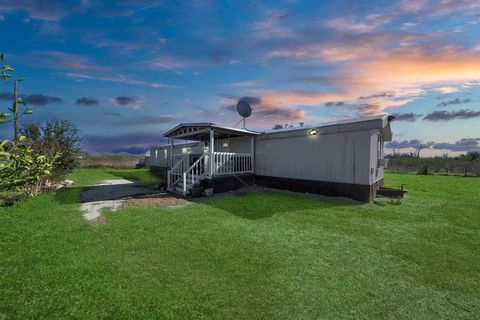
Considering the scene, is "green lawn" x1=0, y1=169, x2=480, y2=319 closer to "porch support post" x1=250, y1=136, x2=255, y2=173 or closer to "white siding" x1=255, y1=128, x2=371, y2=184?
"white siding" x1=255, y1=128, x2=371, y2=184

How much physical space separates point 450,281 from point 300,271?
2465 mm

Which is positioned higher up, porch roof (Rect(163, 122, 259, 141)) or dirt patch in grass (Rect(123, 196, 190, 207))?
porch roof (Rect(163, 122, 259, 141))

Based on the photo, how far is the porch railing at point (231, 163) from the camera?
13.4 meters

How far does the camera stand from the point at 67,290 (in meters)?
3.71

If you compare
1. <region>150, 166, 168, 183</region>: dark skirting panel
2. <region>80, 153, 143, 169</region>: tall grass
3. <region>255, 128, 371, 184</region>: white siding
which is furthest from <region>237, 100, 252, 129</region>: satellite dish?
<region>80, 153, 143, 169</region>: tall grass

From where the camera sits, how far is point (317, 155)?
1200cm

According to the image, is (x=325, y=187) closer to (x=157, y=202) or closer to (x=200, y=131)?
(x=200, y=131)

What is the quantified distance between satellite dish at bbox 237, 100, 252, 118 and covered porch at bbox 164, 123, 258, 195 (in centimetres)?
151

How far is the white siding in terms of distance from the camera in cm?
1056

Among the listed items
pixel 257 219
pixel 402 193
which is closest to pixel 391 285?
pixel 257 219

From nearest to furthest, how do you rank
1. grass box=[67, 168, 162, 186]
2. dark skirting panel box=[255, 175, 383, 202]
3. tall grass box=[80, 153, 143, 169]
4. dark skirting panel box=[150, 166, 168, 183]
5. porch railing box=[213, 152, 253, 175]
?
dark skirting panel box=[255, 175, 383, 202], porch railing box=[213, 152, 253, 175], grass box=[67, 168, 162, 186], dark skirting panel box=[150, 166, 168, 183], tall grass box=[80, 153, 143, 169]

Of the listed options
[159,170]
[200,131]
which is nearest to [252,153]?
[200,131]

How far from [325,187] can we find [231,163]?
5.36 metres

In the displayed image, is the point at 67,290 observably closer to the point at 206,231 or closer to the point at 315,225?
the point at 206,231
